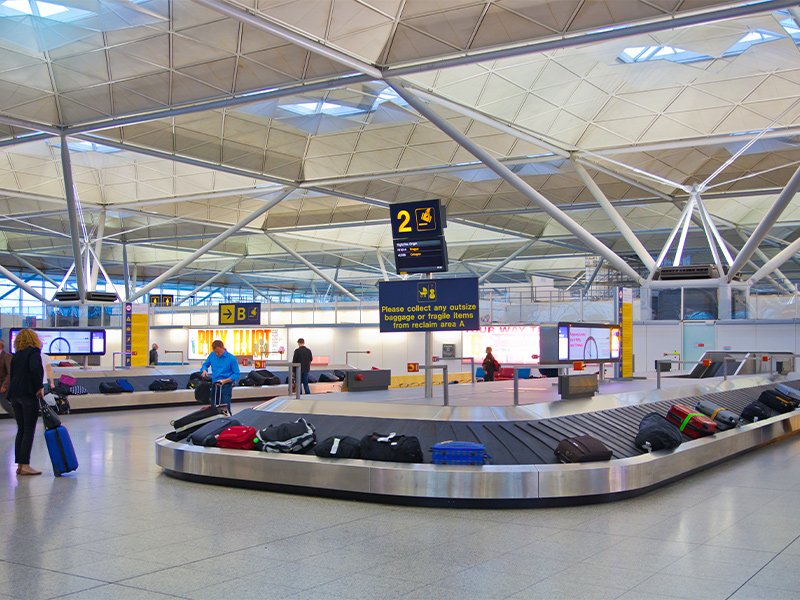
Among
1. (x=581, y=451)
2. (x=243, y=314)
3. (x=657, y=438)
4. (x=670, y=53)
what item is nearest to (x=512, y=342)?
(x=243, y=314)

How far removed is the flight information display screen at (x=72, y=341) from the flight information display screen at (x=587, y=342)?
16071 mm

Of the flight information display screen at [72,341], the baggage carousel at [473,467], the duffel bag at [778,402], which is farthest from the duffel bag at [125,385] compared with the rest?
the duffel bag at [778,402]

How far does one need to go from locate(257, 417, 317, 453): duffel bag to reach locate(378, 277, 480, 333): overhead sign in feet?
8.58

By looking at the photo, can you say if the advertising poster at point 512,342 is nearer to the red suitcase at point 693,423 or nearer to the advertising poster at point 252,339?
the advertising poster at point 252,339

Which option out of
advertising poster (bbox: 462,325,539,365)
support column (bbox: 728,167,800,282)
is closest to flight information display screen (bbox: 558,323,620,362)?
support column (bbox: 728,167,800,282)

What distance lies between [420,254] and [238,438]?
13.5 ft

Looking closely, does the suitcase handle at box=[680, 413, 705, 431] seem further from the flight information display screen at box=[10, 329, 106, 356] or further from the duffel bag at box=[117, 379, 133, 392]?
the flight information display screen at box=[10, 329, 106, 356]

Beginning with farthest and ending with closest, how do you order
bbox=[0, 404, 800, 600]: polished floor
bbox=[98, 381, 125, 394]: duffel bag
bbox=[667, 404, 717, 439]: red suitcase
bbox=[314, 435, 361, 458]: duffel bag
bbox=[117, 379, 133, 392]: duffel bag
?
bbox=[117, 379, 133, 392]: duffel bag
bbox=[98, 381, 125, 394]: duffel bag
bbox=[667, 404, 717, 439]: red suitcase
bbox=[314, 435, 361, 458]: duffel bag
bbox=[0, 404, 800, 600]: polished floor

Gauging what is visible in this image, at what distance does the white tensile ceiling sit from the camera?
56.5 feet

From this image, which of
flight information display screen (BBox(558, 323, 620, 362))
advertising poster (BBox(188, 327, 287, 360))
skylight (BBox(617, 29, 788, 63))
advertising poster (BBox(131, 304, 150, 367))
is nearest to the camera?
flight information display screen (BBox(558, 323, 620, 362))

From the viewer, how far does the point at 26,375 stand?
9.17 m

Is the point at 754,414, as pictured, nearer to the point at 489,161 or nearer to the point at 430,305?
the point at 430,305

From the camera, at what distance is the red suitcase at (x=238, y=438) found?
8.84 meters

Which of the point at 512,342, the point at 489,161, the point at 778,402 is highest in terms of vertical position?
the point at 489,161
